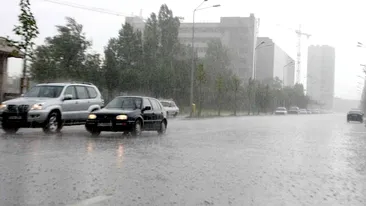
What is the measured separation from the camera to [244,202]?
611 centimetres

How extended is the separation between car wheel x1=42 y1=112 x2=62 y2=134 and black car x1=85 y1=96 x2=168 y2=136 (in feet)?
3.98

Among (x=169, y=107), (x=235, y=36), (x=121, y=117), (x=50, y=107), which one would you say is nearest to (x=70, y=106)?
(x=50, y=107)

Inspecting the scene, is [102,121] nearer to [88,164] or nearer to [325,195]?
[88,164]

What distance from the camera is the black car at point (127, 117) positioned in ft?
49.8

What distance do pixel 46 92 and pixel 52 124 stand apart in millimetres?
1303

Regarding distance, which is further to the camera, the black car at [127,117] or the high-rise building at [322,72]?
the high-rise building at [322,72]

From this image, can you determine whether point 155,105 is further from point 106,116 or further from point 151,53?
point 151,53

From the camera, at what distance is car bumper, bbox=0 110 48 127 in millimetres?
14906

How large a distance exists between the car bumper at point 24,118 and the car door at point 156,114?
13.5 feet

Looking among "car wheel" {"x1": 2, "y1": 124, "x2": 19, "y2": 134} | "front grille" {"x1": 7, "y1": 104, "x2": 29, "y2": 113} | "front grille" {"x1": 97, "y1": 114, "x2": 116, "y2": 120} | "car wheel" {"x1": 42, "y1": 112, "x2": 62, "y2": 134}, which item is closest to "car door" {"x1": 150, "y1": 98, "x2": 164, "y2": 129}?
"front grille" {"x1": 97, "y1": 114, "x2": 116, "y2": 120}

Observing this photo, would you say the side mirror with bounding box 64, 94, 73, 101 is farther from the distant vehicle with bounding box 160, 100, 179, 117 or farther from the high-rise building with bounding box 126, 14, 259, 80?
the high-rise building with bounding box 126, 14, 259, 80

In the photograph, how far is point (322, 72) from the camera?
193125mm

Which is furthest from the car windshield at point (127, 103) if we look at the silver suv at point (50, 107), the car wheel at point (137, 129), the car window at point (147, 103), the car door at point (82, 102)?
the silver suv at point (50, 107)

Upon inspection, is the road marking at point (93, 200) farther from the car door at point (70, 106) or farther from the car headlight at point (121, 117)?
the car door at point (70, 106)
